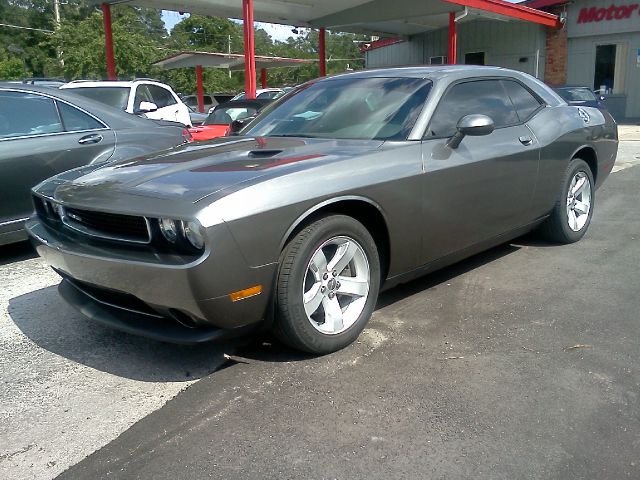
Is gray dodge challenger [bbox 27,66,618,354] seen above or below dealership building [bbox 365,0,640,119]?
below

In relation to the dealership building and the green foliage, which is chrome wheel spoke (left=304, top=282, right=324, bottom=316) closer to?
the green foliage

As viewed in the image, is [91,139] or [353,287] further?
[91,139]

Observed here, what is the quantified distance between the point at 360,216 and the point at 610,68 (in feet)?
69.1

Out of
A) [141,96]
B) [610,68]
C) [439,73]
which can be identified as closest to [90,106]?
[439,73]

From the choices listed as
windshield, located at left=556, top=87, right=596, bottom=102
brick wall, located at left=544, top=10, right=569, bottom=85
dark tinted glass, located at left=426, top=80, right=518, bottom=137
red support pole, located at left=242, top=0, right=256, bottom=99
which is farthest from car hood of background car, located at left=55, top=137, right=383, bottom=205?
brick wall, located at left=544, top=10, right=569, bottom=85

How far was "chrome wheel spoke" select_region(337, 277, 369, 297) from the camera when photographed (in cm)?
340

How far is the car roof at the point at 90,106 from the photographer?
539cm

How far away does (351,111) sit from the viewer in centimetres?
413

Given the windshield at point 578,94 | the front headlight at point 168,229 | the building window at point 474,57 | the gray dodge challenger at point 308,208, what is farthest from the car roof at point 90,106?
the building window at point 474,57

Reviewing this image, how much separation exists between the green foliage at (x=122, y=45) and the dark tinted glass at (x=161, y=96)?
15.2 feet

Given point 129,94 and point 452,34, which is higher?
point 452,34

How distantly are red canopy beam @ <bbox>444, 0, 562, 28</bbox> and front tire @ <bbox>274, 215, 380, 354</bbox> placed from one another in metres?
13.2

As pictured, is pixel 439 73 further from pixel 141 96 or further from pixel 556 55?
pixel 556 55

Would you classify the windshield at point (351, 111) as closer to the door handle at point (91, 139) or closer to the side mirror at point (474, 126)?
the side mirror at point (474, 126)
